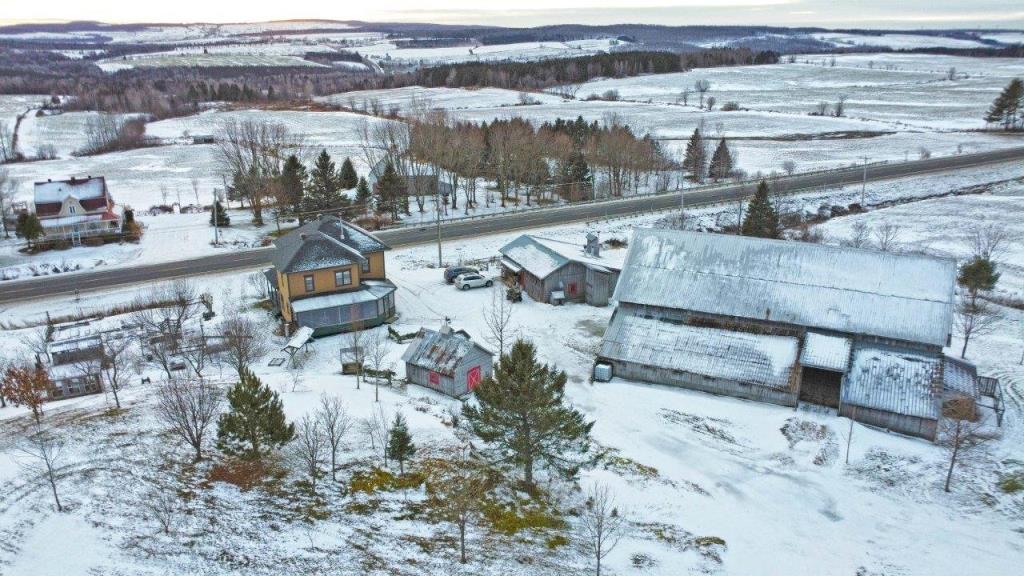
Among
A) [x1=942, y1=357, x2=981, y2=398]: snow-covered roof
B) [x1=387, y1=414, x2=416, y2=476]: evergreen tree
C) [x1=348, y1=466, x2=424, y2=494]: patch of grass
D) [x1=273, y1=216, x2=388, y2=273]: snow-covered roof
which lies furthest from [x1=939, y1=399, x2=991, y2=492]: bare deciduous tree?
[x1=273, y1=216, x2=388, y2=273]: snow-covered roof

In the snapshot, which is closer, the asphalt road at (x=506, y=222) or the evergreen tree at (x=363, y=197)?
the asphalt road at (x=506, y=222)

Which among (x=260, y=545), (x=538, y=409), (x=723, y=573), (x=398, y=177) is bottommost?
(x=723, y=573)

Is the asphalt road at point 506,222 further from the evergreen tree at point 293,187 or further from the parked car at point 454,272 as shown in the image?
the parked car at point 454,272

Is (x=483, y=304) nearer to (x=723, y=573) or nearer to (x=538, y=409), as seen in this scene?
(x=538, y=409)

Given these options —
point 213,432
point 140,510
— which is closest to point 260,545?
point 140,510

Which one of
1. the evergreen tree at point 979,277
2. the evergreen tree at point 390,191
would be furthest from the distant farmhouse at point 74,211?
the evergreen tree at point 979,277

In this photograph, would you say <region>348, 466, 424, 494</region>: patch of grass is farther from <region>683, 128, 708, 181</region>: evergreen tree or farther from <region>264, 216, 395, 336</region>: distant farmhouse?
<region>683, 128, 708, 181</region>: evergreen tree

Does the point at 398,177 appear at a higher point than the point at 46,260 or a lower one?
higher
